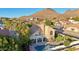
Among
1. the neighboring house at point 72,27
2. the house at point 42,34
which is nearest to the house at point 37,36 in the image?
the house at point 42,34

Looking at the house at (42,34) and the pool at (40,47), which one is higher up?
the house at (42,34)

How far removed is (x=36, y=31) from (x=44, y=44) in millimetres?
137

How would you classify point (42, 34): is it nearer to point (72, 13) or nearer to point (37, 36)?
point (37, 36)

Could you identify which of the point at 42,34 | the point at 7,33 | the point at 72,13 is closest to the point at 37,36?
the point at 42,34

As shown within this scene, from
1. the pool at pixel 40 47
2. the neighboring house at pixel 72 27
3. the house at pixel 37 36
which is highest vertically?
the neighboring house at pixel 72 27

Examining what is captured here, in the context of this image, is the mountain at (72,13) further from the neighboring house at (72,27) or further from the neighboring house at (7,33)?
the neighboring house at (7,33)

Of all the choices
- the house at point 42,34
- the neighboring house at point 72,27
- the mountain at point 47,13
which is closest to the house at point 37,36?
Result: the house at point 42,34

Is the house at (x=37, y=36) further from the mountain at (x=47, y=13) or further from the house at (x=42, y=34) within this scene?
the mountain at (x=47, y=13)

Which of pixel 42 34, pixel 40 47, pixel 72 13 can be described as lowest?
pixel 40 47

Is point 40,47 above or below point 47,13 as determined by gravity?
below

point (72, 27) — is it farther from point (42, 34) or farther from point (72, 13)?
point (42, 34)

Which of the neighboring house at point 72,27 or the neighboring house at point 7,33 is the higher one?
the neighboring house at point 72,27
